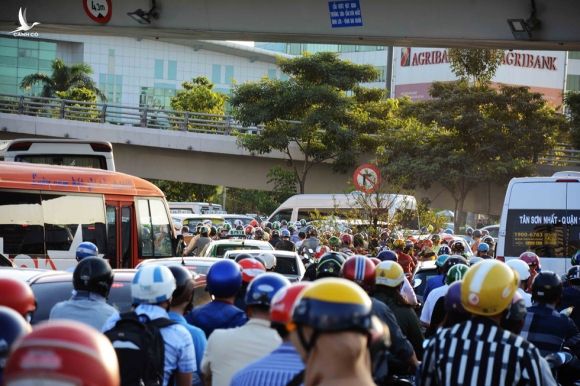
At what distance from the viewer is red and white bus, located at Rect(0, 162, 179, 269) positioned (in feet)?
55.3

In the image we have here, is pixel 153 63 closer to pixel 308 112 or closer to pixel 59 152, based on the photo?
pixel 308 112

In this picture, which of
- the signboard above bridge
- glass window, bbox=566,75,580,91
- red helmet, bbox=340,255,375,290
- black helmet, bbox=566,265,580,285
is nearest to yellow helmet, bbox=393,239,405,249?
the signboard above bridge

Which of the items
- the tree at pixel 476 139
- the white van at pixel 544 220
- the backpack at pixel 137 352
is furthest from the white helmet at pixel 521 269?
the tree at pixel 476 139

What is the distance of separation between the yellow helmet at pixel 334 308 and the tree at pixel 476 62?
39777 mm

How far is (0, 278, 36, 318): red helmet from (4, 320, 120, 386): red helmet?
1877mm

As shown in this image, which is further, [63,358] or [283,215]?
[283,215]

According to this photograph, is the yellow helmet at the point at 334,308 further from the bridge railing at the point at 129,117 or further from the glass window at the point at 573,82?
the glass window at the point at 573,82

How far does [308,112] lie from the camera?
147 feet

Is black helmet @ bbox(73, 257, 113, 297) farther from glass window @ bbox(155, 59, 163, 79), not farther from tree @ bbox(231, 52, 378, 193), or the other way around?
glass window @ bbox(155, 59, 163, 79)

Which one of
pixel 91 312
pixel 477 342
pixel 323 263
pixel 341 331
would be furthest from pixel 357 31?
pixel 341 331

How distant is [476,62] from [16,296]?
39.8m

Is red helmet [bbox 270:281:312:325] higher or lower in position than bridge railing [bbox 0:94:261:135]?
lower

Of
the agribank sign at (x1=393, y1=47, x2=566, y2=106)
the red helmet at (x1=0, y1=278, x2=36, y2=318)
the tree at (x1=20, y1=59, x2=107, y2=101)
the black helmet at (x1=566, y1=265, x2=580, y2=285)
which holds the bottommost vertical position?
the black helmet at (x1=566, y1=265, x2=580, y2=285)

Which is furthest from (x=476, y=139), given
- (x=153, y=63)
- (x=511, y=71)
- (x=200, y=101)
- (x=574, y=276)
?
(x=153, y=63)
